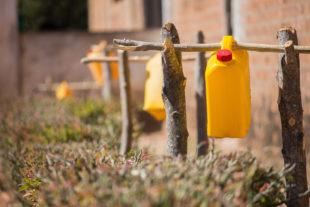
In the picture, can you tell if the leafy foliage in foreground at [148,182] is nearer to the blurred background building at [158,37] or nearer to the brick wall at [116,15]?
the blurred background building at [158,37]

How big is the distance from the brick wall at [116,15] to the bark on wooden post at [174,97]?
29.8 feet

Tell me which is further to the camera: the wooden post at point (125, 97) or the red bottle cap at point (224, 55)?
the wooden post at point (125, 97)

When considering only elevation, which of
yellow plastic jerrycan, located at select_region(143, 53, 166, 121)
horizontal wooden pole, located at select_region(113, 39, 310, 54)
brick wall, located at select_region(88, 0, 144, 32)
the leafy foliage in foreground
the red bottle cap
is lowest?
the leafy foliage in foreground

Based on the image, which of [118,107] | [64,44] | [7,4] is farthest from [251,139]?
[7,4]

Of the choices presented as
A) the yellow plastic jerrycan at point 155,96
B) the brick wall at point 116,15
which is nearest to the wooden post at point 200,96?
the yellow plastic jerrycan at point 155,96

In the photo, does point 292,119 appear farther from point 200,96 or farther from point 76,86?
point 76,86

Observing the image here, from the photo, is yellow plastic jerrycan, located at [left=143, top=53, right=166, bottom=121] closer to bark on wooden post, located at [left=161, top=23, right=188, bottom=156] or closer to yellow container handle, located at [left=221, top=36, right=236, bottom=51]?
bark on wooden post, located at [left=161, top=23, right=188, bottom=156]

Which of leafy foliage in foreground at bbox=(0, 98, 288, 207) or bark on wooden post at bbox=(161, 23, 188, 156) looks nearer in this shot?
leafy foliage in foreground at bbox=(0, 98, 288, 207)

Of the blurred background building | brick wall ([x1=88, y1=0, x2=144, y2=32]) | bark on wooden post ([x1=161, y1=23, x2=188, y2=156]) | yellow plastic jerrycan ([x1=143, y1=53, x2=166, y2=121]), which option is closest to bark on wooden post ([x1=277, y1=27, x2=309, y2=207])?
bark on wooden post ([x1=161, y1=23, x2=188, y2=156])

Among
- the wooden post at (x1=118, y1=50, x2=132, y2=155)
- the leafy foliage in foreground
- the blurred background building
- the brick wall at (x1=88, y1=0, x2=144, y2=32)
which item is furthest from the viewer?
the brick wall at (x1=88, y1=0, x2=144, y2=32)

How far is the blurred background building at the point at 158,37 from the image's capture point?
16.4 feet

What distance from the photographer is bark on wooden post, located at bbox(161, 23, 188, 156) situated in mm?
2574

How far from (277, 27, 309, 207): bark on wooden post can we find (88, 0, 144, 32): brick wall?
9258 mm

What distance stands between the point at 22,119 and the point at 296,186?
11.6 ft
